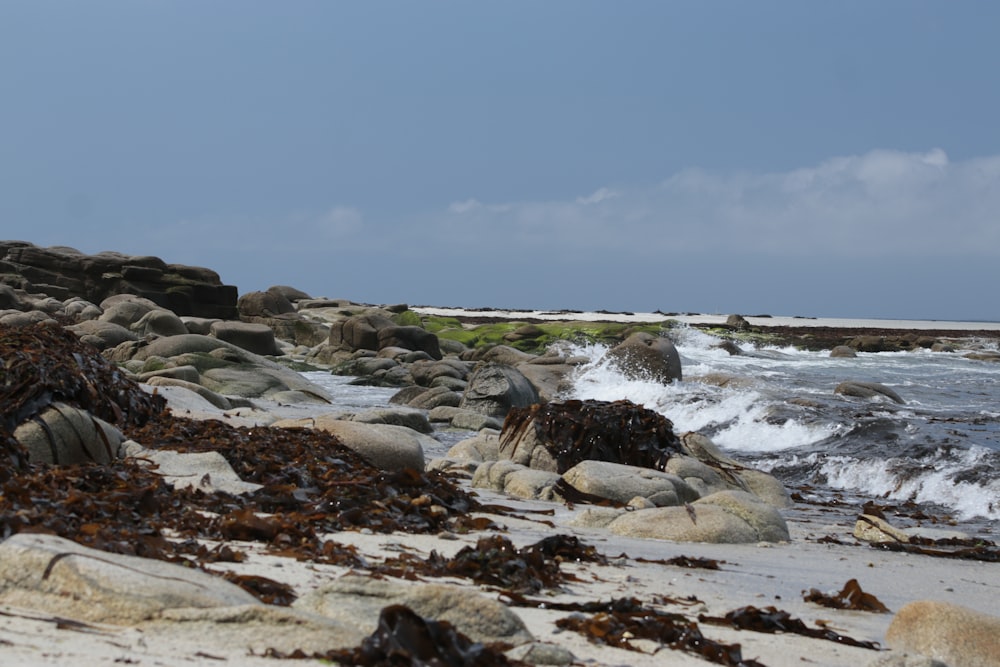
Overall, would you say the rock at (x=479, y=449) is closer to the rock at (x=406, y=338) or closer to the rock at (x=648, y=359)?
the rock at (x=648, y=359)

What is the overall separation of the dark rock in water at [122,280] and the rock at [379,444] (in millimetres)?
27182

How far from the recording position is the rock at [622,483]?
24.7 feet

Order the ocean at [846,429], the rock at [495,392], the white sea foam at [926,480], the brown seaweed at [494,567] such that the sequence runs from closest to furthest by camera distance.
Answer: the brown seaweed at [494,567]
the white sea foam at [926,480]
the ocean at [846,429]
the rock at [495,392]

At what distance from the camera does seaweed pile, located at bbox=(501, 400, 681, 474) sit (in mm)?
9539

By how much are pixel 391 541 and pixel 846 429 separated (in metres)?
10.0

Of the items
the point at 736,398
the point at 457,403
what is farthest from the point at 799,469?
the point at 457,403

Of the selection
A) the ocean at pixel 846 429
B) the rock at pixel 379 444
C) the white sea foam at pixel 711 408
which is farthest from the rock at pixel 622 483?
the white sea foam at pixel 711 408

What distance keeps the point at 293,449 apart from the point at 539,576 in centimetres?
350

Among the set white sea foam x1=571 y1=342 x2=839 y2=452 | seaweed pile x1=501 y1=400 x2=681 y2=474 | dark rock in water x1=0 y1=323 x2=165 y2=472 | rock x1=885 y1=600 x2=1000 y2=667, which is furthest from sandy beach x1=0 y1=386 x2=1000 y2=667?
white sea foam x1=571 y1=342 x2=839 y2=452

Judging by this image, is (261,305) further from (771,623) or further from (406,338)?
(771,623)

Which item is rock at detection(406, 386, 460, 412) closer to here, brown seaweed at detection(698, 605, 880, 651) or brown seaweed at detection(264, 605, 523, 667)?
brown seaweed at detection(698, 605, 880, 651)

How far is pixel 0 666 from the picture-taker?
234cm

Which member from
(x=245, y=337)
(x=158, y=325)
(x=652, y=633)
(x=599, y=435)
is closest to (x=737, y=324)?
(x=245, y=337)

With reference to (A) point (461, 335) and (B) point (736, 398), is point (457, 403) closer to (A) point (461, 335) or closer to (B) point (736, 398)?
(B) point (736, 398)
